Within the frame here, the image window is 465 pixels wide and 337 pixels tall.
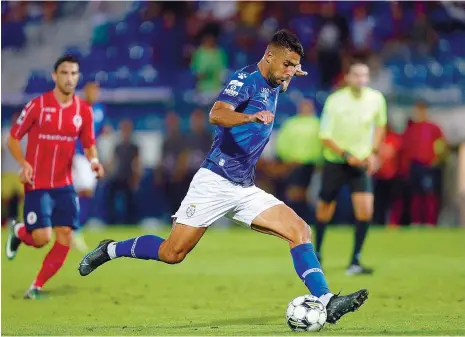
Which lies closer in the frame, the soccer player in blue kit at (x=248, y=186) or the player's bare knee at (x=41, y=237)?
the soccer player in blue kit at (x=248, y=186)

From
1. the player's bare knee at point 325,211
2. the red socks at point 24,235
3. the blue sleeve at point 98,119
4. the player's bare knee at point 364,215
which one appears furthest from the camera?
the blue sleeve at point 98,119

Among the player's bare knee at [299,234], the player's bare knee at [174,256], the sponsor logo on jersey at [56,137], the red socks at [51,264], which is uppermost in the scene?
the sponsor logo on jersey at [56,137]

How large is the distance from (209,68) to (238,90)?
14.1 meters

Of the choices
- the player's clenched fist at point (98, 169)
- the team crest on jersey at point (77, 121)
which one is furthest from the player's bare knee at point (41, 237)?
the team crest on jersey at point (77, 121)

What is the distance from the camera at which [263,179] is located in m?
20.8

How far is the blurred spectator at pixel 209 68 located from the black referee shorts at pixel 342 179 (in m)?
8.87

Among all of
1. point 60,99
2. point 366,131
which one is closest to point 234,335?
point 60,99

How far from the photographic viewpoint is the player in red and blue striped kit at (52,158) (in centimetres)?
1070

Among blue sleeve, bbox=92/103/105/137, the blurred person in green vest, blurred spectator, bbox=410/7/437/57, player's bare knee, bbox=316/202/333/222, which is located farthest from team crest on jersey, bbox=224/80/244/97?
blurred spectator, bbox=410/7/437/57

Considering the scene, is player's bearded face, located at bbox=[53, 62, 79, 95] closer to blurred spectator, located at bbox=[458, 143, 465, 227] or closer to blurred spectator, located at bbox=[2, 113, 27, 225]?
blurred spectator, located at bbox=[2, 113, 27, 225]

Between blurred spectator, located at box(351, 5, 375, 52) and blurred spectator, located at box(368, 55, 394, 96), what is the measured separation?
321mm

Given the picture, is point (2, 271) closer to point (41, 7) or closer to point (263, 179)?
point (263, 179)

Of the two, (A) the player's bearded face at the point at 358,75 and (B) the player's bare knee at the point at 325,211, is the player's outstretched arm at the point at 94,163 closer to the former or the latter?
(B) the player's bare knee at the point at 325,211

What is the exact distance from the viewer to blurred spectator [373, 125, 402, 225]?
66.1ft
